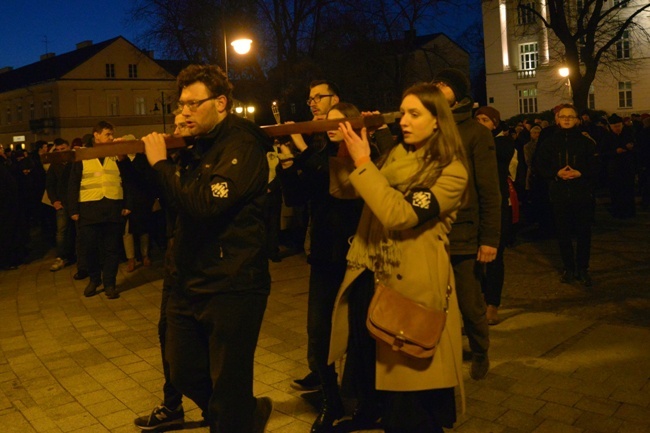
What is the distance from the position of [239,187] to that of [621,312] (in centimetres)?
496

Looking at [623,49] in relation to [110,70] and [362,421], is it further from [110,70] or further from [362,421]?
[362,421]

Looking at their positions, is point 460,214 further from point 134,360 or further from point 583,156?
point 583,156

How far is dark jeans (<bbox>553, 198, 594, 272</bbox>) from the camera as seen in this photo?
8156 mm

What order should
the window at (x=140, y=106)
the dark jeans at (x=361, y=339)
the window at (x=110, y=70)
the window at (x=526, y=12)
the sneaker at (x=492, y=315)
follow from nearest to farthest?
the dark jeans at (x=361, y=339) < the sneaker at (x=492, y=315) < the window at (x=526, y=12) < the window at (x=110, y=70) < the window at (x=140, y=106)

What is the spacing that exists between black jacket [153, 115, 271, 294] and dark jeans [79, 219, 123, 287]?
5.51 meters

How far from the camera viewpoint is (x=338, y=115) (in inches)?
176

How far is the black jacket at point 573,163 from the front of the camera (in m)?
8.12

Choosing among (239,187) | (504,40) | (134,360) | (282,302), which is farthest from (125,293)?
(504,40)

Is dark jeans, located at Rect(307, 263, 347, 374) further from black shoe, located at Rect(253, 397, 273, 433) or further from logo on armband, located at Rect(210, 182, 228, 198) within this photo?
logo on armband, located at Rect(210, 182, 228, 198)

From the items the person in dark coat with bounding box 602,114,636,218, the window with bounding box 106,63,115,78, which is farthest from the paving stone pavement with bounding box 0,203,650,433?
the window with bounding box 106,63,115,78

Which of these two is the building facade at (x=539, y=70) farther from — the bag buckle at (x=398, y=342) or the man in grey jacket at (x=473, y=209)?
the bag buckle at (x=398, y=342)

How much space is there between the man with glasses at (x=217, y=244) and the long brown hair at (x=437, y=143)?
82 cm

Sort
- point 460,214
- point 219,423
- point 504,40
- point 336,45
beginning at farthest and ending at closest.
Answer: point 504,40
point 336,45
point 460,214
point 219,423

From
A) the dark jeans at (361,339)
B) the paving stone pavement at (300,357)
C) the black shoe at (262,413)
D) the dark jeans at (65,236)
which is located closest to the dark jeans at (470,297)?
the paving stone pavement at (300,357)
